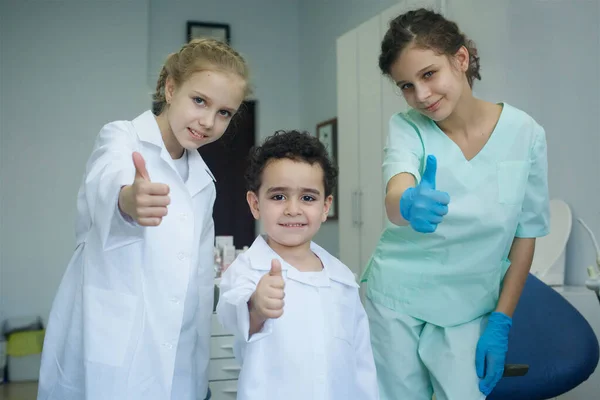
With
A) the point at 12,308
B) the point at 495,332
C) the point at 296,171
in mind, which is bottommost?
the point at 12,308

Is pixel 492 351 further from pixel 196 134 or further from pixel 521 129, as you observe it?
pixel 196 134

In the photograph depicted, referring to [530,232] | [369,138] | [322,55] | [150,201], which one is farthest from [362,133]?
[150,201]

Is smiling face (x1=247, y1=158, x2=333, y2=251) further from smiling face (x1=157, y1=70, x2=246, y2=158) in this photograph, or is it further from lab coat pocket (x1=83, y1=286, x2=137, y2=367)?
lab coat pocket (x1=83, y1=286, x2=137, y2=367)

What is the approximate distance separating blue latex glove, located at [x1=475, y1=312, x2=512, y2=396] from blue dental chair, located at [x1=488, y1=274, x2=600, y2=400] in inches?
11.5

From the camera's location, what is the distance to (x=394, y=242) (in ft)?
4.34

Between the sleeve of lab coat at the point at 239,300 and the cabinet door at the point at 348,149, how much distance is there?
2.05 metres

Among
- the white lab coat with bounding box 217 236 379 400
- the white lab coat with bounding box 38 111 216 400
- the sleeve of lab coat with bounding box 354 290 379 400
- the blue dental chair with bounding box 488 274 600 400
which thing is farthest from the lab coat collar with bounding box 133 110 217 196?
the blue dental chair with bounding box 488 274 600 400

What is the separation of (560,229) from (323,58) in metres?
2.76

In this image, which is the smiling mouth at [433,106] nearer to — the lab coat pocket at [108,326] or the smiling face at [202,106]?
the smiling face at [202,106]

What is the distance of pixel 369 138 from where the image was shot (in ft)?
9.94

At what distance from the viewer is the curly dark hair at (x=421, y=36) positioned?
3.92 ft

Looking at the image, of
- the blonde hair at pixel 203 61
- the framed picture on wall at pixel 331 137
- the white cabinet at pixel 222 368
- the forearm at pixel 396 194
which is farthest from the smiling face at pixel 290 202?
the framed picture on wall at pixel 331 137

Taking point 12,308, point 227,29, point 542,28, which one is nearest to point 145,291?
point 542,28

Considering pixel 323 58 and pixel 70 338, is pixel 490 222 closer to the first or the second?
pixel 70 338
